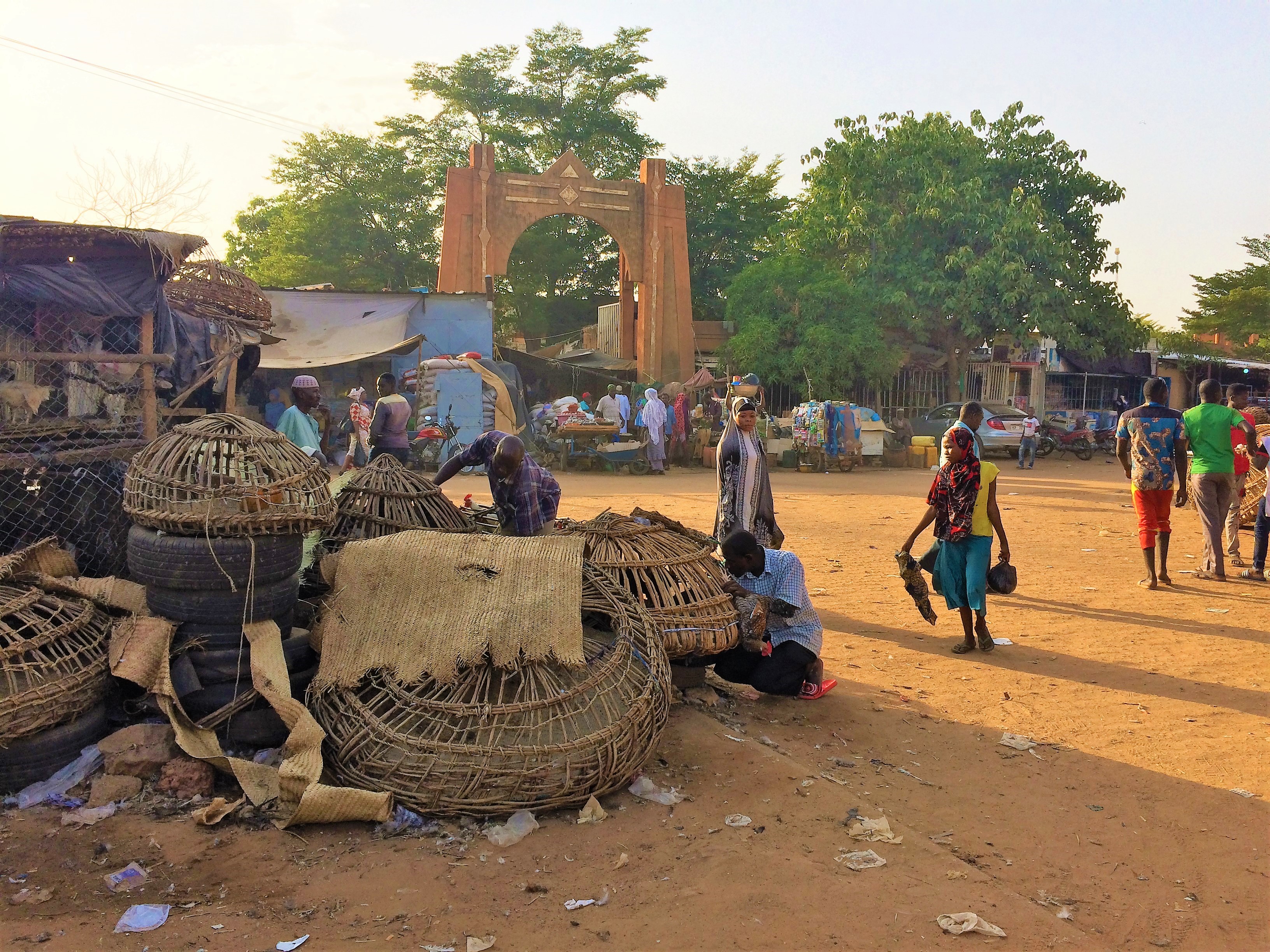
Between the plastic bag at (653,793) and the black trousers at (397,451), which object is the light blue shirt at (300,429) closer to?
the black trousers at (397,451)

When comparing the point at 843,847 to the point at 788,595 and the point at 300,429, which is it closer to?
the point at 788,595

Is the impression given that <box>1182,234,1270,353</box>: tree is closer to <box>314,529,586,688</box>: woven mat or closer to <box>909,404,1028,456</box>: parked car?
<box>909,404,1028,456</box>: parked car

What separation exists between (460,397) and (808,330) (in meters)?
8.99

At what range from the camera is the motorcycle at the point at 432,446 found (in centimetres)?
1877

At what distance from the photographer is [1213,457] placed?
8531 millimetres

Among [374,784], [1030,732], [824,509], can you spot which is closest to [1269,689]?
[1030,732]

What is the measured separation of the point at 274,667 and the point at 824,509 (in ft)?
35.1

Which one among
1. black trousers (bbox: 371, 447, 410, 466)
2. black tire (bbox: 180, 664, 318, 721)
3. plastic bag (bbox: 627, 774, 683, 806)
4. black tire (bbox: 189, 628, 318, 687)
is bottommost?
plastic bag (bbox: 627, 774, 683, 806)

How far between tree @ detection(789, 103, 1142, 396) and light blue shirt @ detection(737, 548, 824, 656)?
1991cm

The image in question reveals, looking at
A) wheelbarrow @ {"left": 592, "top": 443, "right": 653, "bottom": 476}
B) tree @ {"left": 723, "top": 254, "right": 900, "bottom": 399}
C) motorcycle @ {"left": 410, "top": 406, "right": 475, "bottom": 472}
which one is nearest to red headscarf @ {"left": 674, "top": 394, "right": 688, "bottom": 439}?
wheelbarrow @ {"left": 592, "top": 443, "right": 653, "bottom": 476}

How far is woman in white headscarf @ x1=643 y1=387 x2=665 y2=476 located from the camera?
766 inches

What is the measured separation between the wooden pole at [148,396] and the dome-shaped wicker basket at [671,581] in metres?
2.52

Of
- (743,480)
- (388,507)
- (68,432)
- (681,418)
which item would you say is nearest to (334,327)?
(681,418)

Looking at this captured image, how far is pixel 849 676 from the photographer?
6176 millimetres
